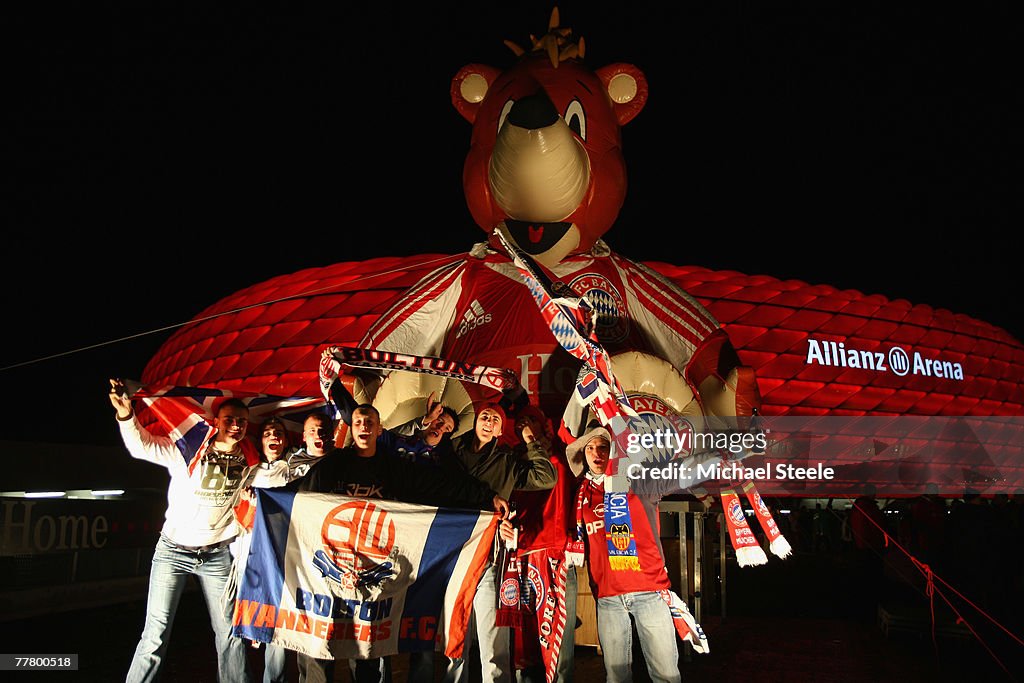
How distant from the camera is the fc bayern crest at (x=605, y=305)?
4.89 m

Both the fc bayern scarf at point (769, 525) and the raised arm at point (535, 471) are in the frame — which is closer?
the fc bayern scarf at point (769, 525)

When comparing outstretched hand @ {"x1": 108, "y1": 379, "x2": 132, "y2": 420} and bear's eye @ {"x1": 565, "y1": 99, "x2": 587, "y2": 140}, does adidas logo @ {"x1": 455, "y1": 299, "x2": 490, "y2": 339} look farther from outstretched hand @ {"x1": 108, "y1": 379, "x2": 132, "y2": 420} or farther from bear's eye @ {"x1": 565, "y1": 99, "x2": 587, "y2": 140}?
outstretched hand @ {"x1": 108, "y1": 379, "x2": 132, "y2": 420}

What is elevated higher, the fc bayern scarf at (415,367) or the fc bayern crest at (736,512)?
the fc bayern scarf at (415,367)

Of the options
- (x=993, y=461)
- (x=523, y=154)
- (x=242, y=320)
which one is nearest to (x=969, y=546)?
(x=523, y=154)

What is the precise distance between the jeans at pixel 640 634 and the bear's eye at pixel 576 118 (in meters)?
2.71

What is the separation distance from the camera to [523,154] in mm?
4547

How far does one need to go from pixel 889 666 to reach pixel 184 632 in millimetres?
4934

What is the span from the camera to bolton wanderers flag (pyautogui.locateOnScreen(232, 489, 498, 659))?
→ 11.1ft

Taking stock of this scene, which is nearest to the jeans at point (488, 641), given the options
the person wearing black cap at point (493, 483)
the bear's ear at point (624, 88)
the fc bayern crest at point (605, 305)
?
the person wearing black cap at point (493, 483)

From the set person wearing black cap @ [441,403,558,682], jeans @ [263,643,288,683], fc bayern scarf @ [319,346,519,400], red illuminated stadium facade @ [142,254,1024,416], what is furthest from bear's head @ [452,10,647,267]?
red illuminated stadium facade @ [142,254,1024,416]

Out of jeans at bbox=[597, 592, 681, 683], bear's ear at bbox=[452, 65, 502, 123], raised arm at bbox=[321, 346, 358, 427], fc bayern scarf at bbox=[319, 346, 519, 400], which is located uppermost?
bear's ear at bbox=[452, 65, 502, 123]

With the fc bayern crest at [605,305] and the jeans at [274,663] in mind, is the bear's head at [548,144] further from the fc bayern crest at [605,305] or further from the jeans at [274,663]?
the jeans at [274,663]

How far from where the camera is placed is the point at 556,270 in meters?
5.04
